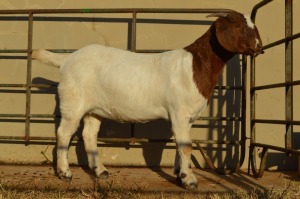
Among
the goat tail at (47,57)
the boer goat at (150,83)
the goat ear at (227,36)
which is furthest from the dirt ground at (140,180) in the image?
the goat ear at (227,36)

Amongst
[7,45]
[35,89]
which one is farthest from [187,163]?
[7,45]

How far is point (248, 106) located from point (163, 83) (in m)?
1.41

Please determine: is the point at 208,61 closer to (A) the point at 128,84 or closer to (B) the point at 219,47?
(B) the point at 219,47

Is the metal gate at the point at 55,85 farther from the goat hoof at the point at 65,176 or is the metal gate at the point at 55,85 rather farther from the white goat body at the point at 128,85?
the goat hoof at the point at 65,176

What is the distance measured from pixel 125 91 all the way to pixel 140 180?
90cm

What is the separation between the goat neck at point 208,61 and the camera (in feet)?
11.7

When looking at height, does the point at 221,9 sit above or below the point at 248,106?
above

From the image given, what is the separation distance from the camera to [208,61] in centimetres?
362

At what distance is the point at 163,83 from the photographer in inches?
144

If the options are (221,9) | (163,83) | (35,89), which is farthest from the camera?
(35,89)

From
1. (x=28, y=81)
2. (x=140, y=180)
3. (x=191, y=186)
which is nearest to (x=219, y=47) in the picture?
(x=191, y=186)

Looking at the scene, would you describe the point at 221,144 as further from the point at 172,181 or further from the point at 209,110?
the point at 172,181

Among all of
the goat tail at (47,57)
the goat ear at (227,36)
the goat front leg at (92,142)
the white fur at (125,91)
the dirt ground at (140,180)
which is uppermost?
the goat ear at (227,36)

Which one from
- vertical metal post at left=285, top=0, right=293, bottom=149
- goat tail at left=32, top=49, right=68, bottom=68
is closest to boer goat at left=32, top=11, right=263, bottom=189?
goat tail at left=32, top=49, right=68, bottom=68
